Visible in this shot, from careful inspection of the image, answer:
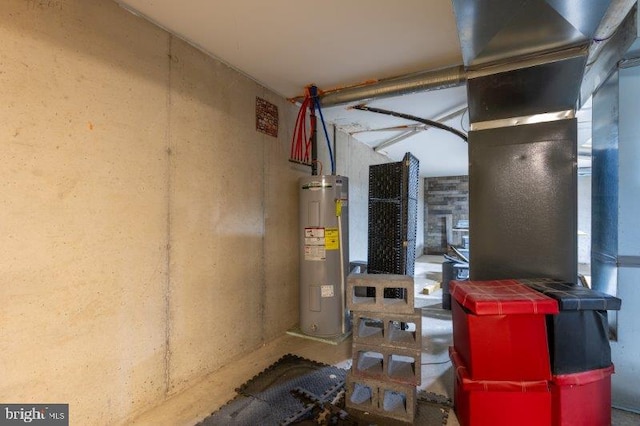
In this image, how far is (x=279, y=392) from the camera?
6.26ft

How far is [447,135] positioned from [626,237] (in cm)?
278

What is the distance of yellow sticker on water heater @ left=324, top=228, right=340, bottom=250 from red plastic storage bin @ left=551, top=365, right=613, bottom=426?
174 cm

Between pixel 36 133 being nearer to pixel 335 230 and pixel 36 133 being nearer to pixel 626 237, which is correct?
pixel 335 230

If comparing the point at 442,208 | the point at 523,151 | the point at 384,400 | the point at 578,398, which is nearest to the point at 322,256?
the point at 384,400

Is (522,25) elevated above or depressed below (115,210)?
above

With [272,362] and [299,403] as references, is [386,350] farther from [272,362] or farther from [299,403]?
[272,362]

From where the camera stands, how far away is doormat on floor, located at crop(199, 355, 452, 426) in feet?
5.42

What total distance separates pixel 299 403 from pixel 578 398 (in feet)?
4.81

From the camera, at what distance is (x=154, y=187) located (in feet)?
5.90

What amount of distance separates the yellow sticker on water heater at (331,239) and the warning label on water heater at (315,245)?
0.03 meters

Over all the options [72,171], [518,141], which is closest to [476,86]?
[518,141]

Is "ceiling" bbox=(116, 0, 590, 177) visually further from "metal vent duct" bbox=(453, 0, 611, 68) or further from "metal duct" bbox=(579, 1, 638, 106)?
"metal duct" bbox=(579, 1, 638, 106)

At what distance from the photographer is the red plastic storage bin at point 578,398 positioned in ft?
4.58

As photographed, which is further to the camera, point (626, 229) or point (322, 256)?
point (322, 256)
